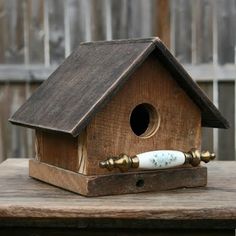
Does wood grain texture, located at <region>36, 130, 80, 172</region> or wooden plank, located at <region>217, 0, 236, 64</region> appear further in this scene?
wooden plank, located at <region>217, 0, 236, 64</region>

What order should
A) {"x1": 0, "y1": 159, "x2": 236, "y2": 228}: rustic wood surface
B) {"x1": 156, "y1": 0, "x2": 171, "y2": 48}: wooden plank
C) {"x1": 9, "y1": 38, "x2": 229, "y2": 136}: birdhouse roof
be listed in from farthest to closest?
{"x1": 156, "y1": 0, "x2": 171, "y2": 48}: wooden plank → {"x1": 9, "y1": 38, "x2": 229, "y2": 136}: birdhouse roof → {"x1": 0, "y1": 159, "x2": 236, "y2": 228}: rustic wood surface

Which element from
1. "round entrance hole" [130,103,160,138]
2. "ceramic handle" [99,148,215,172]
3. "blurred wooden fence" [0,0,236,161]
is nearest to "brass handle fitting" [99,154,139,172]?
"ceramic handle" [99,148,215,172]

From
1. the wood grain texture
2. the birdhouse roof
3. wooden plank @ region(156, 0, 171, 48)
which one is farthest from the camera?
wooden plank @ region(156, 0, 171, 48)

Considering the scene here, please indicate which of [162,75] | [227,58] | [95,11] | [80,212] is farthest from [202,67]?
[80,212]

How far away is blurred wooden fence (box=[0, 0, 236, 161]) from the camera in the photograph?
9.55 feet

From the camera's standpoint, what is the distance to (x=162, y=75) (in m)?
1.82

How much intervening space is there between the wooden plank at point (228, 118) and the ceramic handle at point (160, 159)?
1.21 meters

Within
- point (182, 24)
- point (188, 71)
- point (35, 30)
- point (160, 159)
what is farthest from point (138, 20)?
point (160, 159)

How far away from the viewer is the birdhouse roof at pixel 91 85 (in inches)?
66.2

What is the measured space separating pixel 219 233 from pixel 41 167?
563 millimetres

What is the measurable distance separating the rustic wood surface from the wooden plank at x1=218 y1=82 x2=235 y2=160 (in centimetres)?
110

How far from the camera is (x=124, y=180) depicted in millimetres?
1753

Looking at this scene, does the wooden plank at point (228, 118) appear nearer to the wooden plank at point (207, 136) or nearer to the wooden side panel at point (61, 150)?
the wooden plank at point (207, 136)

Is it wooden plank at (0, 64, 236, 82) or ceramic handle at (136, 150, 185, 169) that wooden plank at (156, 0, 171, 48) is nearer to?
wooden plank at (0, 64, 236, 82)
